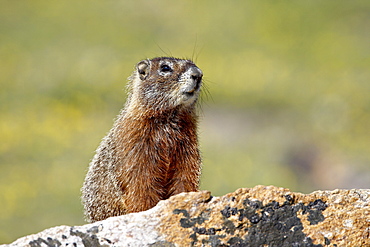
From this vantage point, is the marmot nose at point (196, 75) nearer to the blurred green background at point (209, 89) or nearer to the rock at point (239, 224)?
the rock at point (239, 224)

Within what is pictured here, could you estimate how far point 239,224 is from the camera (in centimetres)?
827

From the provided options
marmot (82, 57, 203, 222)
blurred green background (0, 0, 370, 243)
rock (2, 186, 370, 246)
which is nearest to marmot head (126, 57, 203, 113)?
marmot (82, 57, 203, 222)

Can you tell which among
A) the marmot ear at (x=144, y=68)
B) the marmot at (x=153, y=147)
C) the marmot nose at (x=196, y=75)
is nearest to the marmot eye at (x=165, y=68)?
the marmot at (x=153, y=147)

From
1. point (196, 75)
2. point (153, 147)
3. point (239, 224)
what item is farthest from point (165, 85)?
point (239, 224)

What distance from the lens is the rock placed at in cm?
808

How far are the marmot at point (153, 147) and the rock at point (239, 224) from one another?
6.34ft

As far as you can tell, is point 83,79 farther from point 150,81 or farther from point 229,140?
point 150,81

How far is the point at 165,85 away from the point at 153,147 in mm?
1058

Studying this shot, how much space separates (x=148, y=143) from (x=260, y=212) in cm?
284

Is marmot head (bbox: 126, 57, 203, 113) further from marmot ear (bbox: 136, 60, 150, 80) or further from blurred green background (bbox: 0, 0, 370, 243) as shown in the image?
blurred green background (bbox: 0, 0, 370, 243)

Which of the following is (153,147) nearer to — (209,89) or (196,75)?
(196,75)

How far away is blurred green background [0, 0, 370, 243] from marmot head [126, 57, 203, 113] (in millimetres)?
7712

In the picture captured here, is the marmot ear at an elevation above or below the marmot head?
above

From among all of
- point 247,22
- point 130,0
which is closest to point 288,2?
point 247,22
